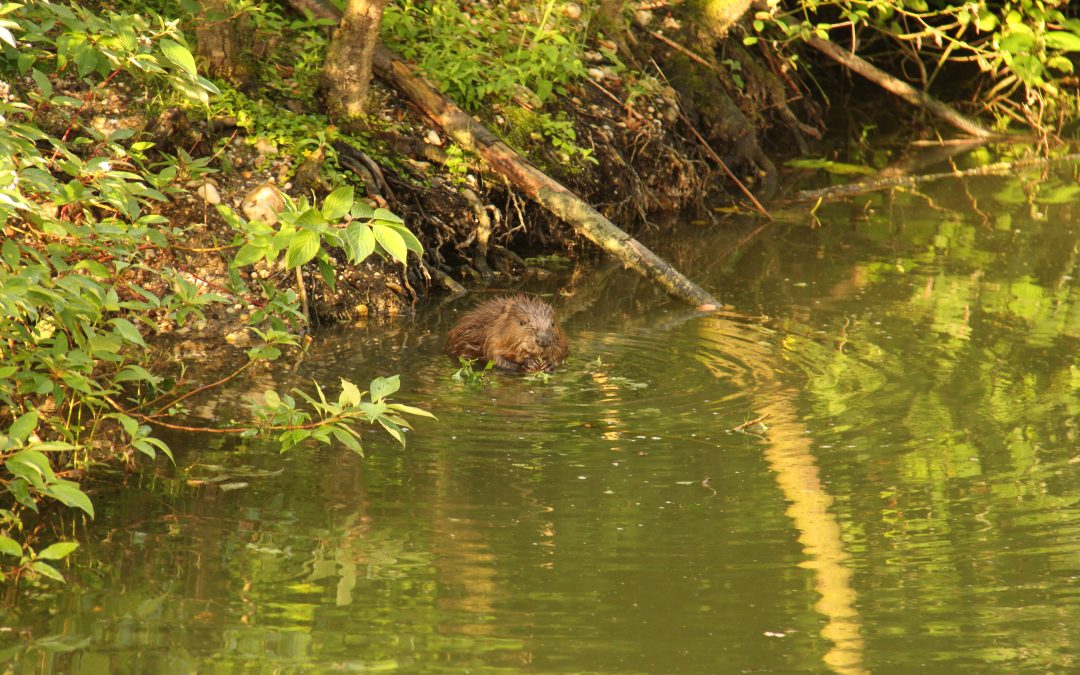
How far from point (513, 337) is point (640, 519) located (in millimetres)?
2212

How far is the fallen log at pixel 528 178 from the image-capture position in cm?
820

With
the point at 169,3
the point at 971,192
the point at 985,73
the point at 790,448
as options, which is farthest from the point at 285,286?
the point at 985,73

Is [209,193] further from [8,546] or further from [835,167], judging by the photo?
[835,167]

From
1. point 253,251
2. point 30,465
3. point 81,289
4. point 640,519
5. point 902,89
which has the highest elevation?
point 902,89

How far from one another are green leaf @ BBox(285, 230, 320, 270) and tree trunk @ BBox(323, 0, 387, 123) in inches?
178

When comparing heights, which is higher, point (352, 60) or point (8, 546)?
point (352, 60)

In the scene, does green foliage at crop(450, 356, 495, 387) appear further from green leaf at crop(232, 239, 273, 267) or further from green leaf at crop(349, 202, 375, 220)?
green leaf at crop(349, 202, 375, 220)

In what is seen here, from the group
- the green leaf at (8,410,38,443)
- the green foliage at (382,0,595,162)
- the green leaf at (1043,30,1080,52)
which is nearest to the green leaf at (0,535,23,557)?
the green leaf at (8,410,38,443)

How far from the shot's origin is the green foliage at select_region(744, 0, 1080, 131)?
12.1 meters

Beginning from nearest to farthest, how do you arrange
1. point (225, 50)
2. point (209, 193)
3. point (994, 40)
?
1. point (209, 193)
2. point (225, 50)
3. point (994, 40)

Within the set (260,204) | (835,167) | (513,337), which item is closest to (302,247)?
(513,337)

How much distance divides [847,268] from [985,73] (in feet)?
21.7

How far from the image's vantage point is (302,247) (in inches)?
160

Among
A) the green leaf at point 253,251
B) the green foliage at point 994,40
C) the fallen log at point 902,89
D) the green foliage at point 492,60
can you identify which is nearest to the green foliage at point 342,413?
the green leaf at point 253,251
